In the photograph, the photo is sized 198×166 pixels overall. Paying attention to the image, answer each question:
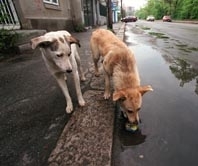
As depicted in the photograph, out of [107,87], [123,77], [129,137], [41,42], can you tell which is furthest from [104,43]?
[129,137]

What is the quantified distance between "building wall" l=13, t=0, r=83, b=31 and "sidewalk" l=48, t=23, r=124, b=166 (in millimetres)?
7614

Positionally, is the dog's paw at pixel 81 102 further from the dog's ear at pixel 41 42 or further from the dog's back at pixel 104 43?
the dog's ear at pixel 41 42

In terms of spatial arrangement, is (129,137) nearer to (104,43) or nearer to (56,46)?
(56,46)

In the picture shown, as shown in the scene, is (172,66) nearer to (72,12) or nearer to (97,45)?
(97,45)

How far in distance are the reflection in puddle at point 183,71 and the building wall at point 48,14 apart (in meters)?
7.64

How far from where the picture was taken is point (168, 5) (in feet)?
198

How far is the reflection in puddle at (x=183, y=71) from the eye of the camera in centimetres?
406

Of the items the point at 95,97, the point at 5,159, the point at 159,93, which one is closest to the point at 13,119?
the point at 5,159

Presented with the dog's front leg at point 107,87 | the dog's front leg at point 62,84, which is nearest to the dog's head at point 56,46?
the dog's front leg at point 62,84

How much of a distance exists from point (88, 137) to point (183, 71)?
12.0 feet

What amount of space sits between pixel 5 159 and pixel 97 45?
2.77 meters

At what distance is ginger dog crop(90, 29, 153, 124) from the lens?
209 cm

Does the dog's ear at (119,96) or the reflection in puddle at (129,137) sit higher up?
the dog's ear at (119,96)

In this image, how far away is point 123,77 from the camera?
94.7 inches
